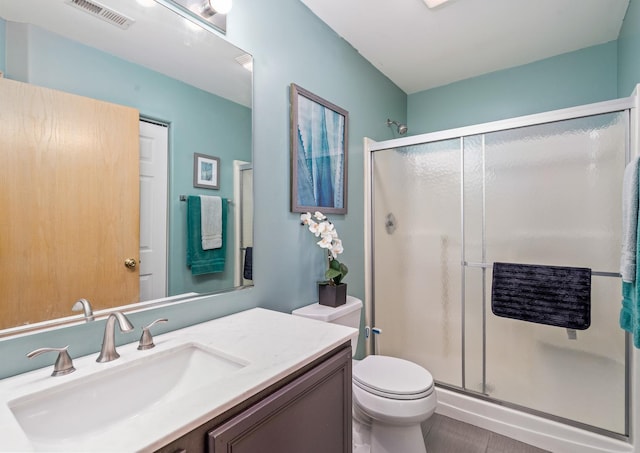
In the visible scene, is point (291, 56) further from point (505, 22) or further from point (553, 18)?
point (553, 18)

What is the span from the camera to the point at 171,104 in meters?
1.11

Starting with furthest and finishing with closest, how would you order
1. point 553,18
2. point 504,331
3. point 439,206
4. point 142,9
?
point 439,206
point 504,331
point 553,18
point 142,9

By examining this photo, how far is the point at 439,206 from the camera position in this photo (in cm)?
213

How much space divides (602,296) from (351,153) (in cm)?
165

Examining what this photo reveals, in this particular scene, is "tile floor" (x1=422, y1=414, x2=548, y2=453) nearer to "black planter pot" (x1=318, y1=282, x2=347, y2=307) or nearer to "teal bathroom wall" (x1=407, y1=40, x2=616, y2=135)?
"black planter pot" (x1=318, y1=282, x2=347, y2=307)

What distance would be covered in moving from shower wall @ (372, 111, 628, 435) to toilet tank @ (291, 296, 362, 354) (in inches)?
25.5

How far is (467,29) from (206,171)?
1.83 meters

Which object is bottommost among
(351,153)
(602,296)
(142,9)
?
(602,296)

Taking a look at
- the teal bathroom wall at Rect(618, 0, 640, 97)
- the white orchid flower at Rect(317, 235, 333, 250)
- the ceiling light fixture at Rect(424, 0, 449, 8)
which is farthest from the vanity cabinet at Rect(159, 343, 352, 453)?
the teal bathroom wall at Rect(618, 0, 640, 97)

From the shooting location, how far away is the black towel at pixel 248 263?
1.36 meters

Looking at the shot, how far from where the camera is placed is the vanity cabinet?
633mm

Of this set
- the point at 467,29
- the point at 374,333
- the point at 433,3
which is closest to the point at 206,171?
the point at 433,3

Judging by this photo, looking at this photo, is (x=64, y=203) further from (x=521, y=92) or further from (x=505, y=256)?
(x=521, y=92)

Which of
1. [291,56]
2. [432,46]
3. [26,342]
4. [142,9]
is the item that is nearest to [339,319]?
[26,342]
